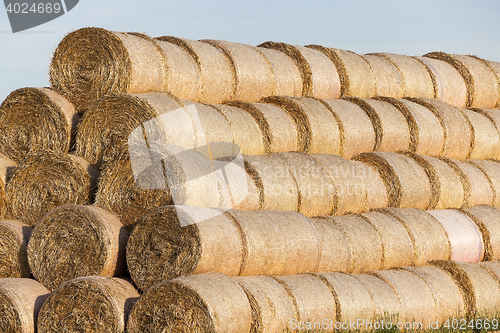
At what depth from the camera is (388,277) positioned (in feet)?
23.7

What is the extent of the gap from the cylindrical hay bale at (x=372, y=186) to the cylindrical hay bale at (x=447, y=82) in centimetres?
263

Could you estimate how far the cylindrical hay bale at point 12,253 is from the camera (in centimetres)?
628

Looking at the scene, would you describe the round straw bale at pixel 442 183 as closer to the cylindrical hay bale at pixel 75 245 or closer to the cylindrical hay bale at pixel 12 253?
the cylindrical hay bale at pixel 75 245

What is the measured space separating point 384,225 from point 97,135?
3.49 meters

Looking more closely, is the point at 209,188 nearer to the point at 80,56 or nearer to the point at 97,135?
the point at 97,135

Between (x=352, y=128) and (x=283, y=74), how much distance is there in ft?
3.76

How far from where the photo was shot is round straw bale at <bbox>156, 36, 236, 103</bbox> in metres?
7.49

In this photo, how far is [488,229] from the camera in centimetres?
884

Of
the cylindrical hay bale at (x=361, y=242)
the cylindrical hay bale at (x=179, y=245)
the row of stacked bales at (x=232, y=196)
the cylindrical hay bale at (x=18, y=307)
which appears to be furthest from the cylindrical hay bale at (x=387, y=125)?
the cylindrical hay bale at (x=18, y=307)

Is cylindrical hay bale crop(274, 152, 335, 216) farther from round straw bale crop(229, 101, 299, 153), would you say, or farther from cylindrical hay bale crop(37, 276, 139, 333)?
cylindrical hay bale crop(37, 276, 139, 333)

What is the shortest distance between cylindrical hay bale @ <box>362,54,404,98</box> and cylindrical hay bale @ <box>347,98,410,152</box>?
1.69 feet

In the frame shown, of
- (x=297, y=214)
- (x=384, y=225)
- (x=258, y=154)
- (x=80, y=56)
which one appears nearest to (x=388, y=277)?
(x=384, y=225)

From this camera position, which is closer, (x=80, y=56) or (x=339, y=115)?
(x=80, y=56)

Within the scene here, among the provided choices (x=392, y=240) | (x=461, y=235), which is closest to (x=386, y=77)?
(x=461, y=235)
